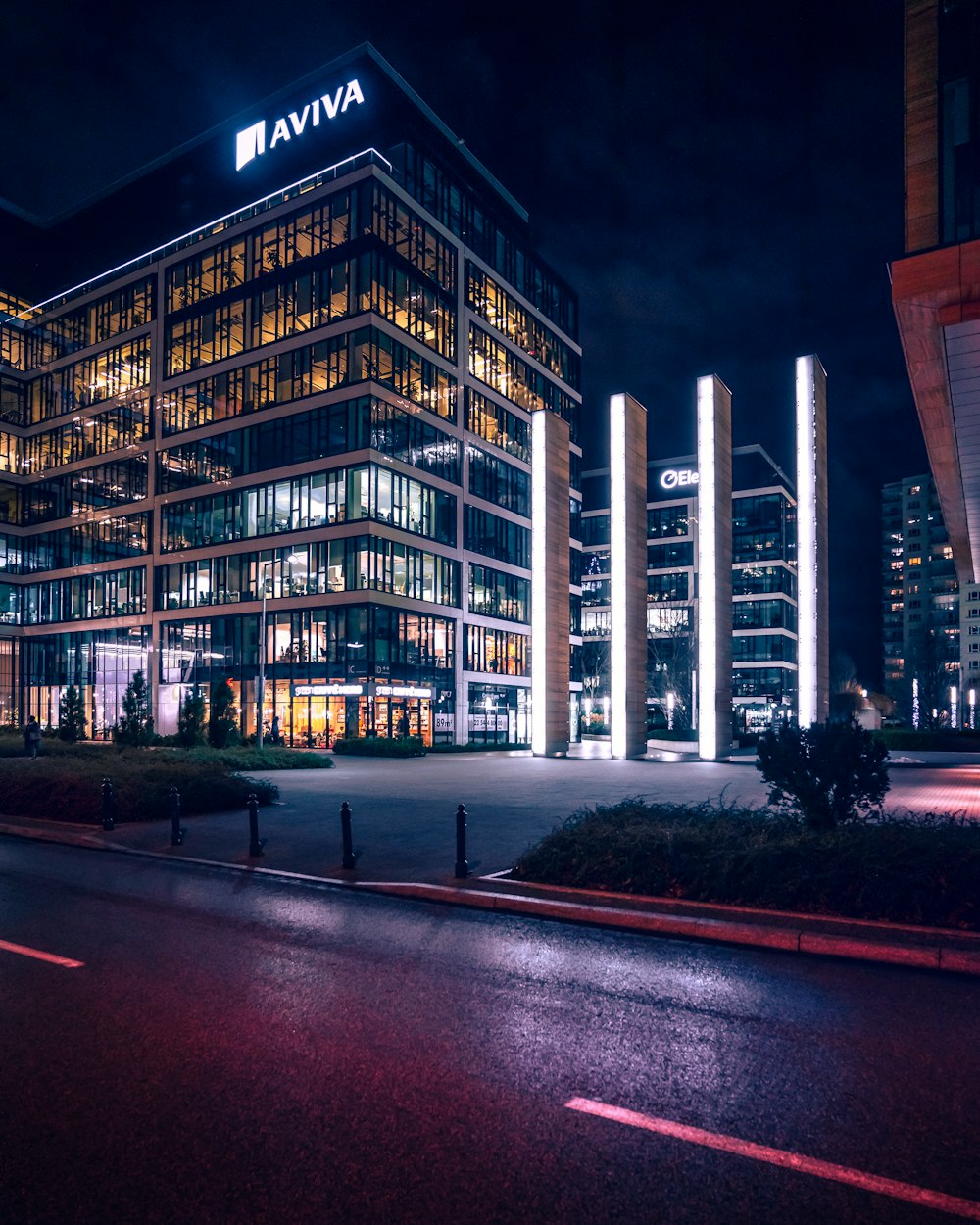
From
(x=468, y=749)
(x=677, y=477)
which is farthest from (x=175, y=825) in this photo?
(x=677, y=477)

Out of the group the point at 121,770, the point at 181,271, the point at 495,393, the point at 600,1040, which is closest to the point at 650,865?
the point at 600,1040

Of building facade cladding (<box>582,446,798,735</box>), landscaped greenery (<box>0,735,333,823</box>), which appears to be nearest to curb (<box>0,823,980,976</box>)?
landscaped greenery (<box>0,735,333,823</box>)

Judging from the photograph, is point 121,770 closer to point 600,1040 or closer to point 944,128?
point 600,1040

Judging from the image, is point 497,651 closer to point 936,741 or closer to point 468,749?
point 468,749

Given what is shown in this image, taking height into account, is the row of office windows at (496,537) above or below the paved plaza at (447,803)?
above

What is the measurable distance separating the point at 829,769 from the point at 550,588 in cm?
2869

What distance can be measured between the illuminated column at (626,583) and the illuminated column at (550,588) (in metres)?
2.58

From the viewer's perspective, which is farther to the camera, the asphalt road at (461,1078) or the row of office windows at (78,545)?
the row of office windows at (78,545)

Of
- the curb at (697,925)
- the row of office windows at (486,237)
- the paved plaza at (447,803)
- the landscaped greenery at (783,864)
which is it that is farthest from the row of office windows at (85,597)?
the landscaped greenery at (783,864)

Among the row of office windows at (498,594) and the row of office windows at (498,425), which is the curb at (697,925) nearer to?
the row of office windows at (498,594)

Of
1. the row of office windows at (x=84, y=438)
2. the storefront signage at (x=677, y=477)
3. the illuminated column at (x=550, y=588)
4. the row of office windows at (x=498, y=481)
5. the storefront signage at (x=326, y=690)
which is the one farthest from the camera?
the storefront signage at (x=677, y=477)

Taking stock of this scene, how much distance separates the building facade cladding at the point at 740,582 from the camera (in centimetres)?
9519

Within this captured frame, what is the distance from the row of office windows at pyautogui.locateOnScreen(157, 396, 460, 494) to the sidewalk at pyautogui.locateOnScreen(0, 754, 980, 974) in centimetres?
2694

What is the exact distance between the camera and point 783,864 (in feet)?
31.1
